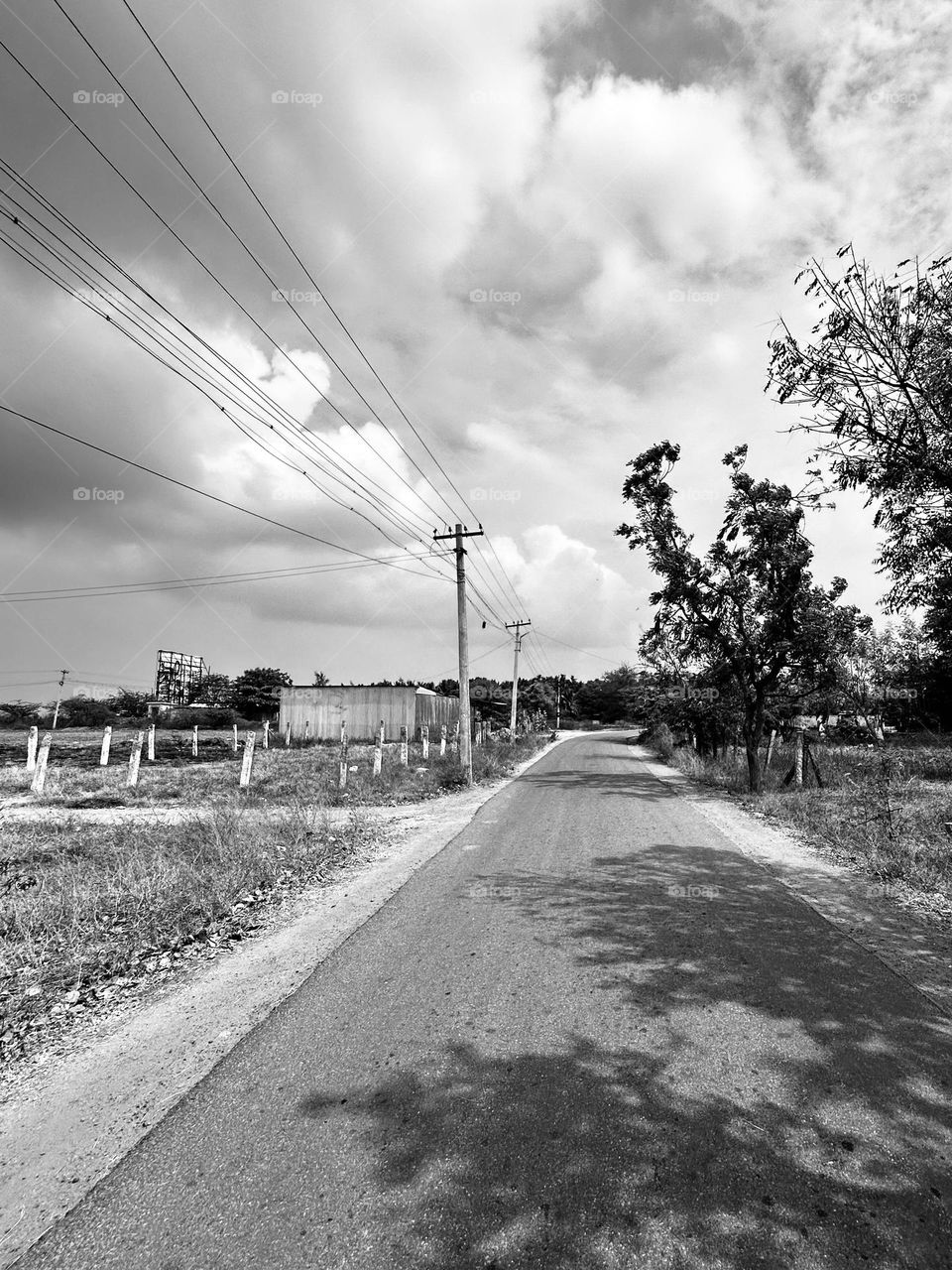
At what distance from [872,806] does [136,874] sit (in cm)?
1206

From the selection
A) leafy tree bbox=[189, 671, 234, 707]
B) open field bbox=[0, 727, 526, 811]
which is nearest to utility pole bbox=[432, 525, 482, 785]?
open field bbox=[0, 727, 526, 811]

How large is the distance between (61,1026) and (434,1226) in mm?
3025

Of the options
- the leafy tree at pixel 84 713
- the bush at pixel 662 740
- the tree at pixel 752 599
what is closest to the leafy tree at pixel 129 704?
the leafy tree at pixel 84 713

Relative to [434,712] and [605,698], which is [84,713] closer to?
[434,712]

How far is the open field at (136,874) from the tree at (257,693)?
5187 centimetres

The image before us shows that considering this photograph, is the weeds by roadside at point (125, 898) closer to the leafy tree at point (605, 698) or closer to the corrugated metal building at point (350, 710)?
the corrugated metal building at point (350, 710)

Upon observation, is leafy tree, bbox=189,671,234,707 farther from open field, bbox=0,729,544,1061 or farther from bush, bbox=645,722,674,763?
open field, bbox=0,729,544,1061

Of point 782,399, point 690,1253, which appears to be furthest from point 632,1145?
point 782,399

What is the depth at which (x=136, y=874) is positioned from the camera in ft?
22.5

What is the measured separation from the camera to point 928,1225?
226 cm

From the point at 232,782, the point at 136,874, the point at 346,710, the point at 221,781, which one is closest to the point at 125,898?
the point at 136,874

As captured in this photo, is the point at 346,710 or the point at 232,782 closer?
the point at 232,782

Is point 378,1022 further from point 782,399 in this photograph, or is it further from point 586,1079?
point 782,399

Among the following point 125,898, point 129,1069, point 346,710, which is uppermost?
point 346,710
